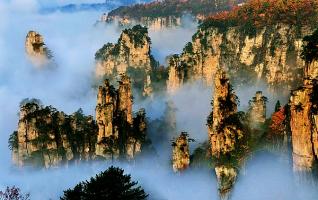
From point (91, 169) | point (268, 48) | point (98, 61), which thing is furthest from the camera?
point (98, 61)

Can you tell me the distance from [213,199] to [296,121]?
57.7ft

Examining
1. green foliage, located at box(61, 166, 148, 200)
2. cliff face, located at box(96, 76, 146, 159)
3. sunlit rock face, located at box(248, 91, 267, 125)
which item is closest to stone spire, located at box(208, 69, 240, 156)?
sunlit rock face, located at box(248, 91, 267, 125)

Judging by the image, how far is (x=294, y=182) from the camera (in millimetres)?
63438

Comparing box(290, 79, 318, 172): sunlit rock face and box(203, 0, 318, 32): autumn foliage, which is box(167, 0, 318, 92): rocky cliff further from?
box(290, 79, 318, 172): sunlit rock face

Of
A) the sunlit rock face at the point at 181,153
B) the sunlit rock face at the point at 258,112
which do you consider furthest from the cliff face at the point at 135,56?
the sunlit rock face at the point at 181,153

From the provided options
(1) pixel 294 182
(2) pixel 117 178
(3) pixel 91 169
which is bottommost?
(3) pixel 91 169

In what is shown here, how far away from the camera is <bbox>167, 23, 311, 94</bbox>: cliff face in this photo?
111 metres

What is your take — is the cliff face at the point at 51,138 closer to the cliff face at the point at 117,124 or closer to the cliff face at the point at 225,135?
the cliff face at the point at 117,124

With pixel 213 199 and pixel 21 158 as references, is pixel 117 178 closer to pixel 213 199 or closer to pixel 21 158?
pixel 213 199

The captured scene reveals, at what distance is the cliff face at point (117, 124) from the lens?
90625 mm

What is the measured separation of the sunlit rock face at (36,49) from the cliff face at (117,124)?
44533 millimetres

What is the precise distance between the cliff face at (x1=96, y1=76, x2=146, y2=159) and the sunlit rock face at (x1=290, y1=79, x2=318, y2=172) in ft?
118

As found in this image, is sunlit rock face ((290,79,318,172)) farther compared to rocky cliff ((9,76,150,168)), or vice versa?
rocky cliff ((9,76,150,168))

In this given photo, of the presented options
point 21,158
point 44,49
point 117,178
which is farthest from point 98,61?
point 117,178
